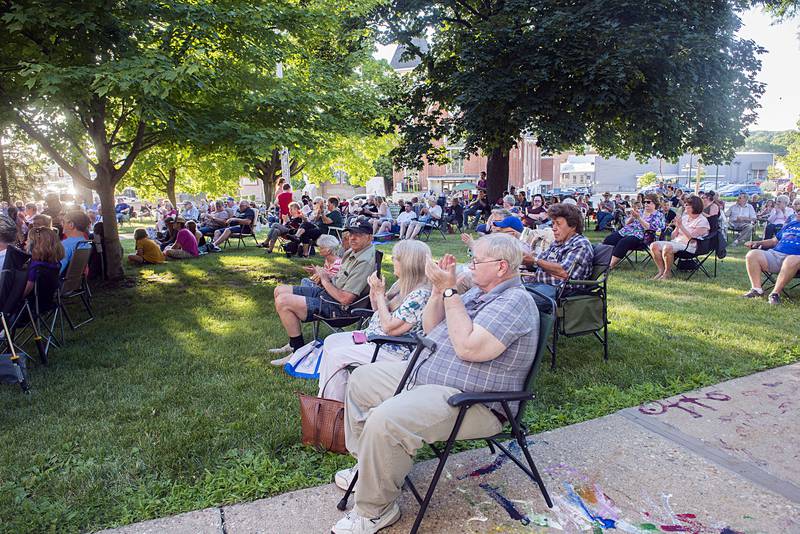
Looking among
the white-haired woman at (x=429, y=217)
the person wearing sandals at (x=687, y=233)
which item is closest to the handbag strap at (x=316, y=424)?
the person wearing sandals at (x=687, y=233)

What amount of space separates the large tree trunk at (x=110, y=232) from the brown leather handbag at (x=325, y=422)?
774cm

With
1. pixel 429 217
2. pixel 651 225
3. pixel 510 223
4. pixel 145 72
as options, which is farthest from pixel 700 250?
pixel 429 217

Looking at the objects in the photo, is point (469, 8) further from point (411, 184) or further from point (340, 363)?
point (411, 184)

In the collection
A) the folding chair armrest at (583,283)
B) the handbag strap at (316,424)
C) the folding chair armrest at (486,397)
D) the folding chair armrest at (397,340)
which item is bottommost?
the handbag strap at (316,424)

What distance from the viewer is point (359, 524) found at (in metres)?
2.39

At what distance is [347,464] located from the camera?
3041mm

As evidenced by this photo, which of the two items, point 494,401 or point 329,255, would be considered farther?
point 329,255

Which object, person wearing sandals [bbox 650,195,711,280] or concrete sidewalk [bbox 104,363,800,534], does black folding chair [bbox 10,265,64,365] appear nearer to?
concrete sidewalk [bbox 104,363,800,534]

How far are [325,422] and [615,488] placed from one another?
1651 mm

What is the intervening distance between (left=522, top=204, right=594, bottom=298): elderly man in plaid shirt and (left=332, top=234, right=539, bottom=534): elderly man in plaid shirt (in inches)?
83.5

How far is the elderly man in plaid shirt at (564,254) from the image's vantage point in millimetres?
4805

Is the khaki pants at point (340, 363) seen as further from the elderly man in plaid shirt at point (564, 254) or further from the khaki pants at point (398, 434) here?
the elderly man in plaid shirt at point (564, 254)

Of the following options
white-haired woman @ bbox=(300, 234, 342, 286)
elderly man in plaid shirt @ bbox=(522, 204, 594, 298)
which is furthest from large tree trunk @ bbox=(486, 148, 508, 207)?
elderly man in plaid shirt @ bbox=(522, 204, 594, 298)

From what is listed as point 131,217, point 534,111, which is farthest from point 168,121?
point 131,217
